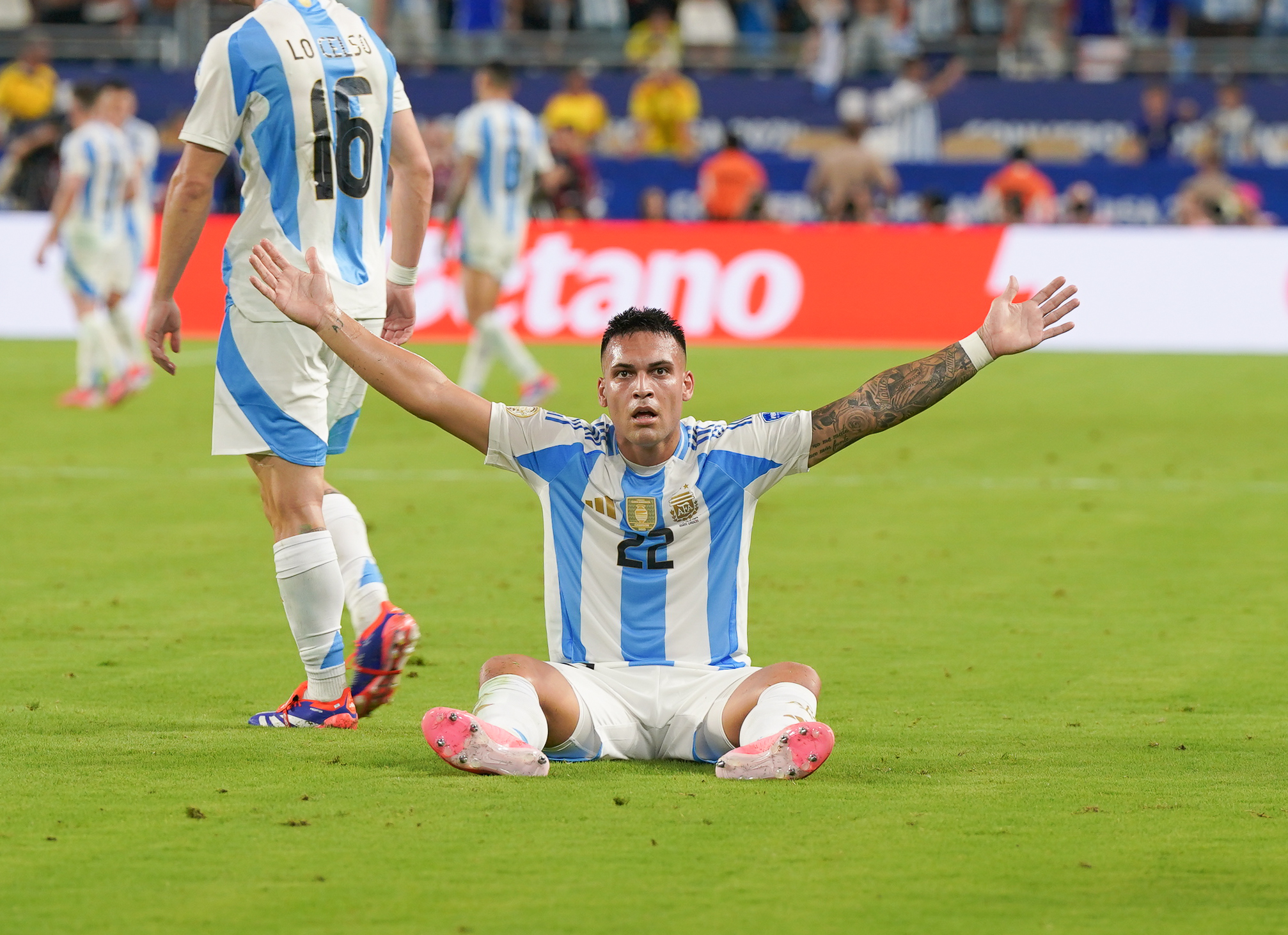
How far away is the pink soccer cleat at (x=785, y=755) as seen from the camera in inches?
203

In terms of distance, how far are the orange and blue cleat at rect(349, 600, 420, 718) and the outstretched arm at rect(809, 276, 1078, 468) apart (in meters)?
1.34

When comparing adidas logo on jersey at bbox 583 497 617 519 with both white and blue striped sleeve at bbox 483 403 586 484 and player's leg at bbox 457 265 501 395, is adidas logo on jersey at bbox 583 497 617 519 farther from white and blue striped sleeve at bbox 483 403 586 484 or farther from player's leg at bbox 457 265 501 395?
player's leg at bbox 457 265 501 395

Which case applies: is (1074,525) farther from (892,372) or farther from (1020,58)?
(1020,58)

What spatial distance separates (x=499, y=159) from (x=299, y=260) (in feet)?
35.7

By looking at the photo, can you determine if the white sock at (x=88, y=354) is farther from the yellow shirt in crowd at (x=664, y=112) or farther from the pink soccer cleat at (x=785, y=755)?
the yellow shirt in crowd at (x=664, y=112)

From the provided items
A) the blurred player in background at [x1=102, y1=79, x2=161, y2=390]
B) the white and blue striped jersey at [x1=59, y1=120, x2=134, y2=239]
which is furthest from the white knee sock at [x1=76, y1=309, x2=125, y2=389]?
the white and blue striped jersey at [x1=59, y1=120, x2=134, y2=239]

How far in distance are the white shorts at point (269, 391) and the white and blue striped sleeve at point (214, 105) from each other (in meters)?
0.51

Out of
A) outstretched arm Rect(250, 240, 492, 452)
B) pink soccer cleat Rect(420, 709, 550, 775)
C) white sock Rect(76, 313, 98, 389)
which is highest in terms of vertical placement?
outstretched arm Rect(250, 240, 492, 452)

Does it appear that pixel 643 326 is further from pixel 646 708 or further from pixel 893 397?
pixel 646 708

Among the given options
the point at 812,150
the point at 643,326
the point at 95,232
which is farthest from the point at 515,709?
the point at 812,150

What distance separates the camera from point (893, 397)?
17.7 feet

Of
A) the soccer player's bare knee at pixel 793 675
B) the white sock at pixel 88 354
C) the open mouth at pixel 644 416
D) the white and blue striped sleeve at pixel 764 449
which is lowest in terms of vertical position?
the white sock at pixel 88 354

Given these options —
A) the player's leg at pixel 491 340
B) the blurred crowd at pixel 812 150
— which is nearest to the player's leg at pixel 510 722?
the player's leg at pixel 491 340

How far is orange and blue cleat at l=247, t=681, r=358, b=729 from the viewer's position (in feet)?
19.6
